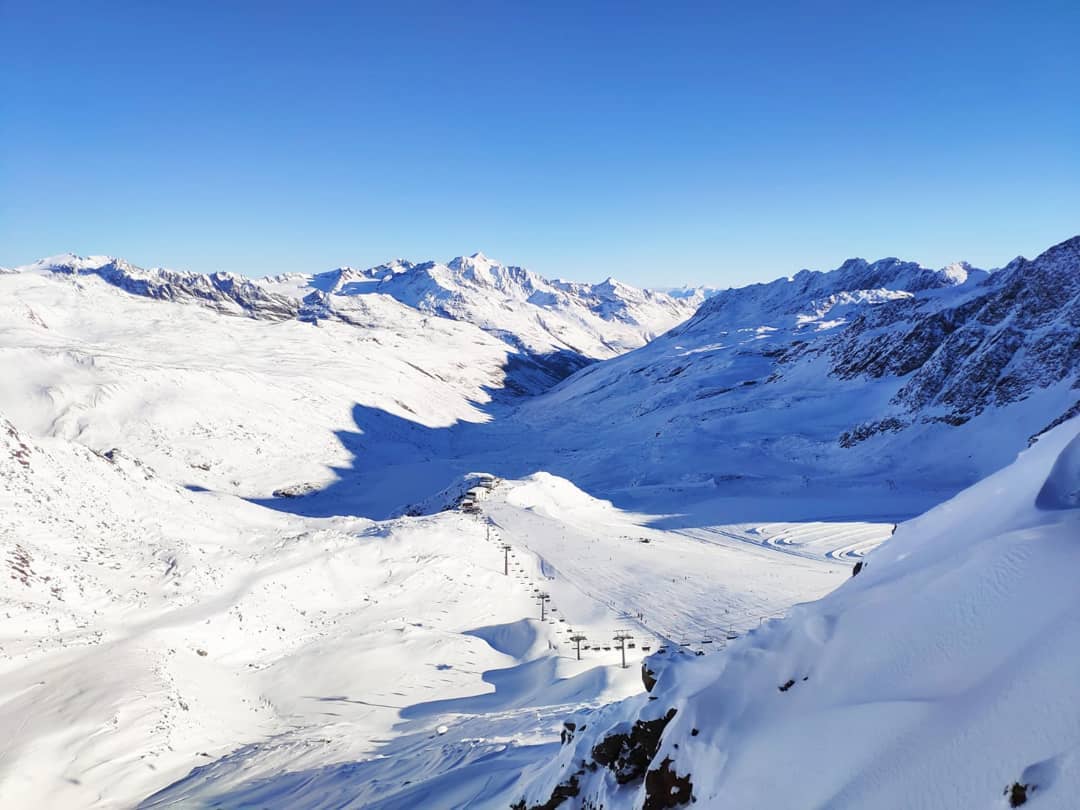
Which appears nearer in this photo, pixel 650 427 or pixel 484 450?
pixel 650 427

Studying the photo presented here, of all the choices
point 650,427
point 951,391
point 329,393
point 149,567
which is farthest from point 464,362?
point 149,567

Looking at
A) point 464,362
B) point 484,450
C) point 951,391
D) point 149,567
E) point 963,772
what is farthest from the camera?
point 464,362

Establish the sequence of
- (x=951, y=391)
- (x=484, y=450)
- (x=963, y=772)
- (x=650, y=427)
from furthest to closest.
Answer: (x=484, y=450) < (x=650, y=427) < (x=951, y=391) < (x=963, y=772)

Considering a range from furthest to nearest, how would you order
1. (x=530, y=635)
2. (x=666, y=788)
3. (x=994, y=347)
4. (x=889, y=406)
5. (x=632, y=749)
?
(x=889, y=406) < (x=994, y=347) < (x=530, y=635) < (x=632, y=749) < (x=666, y=788)

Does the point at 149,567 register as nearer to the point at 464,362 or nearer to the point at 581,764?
the point at 581,764

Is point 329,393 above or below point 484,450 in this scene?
above

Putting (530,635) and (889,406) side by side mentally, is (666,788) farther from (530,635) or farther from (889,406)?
(889,406)

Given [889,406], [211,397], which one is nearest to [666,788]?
[889,406]
